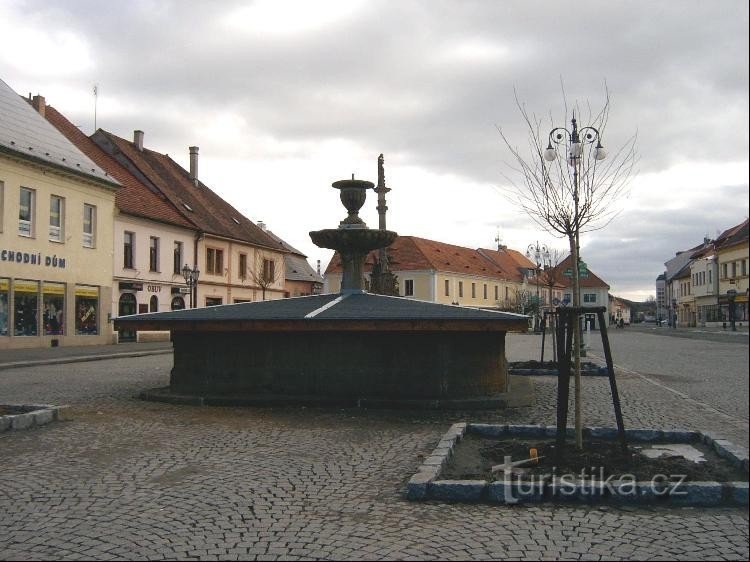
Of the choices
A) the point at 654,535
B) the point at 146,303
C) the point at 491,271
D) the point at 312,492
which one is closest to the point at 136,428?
the point at 312,492

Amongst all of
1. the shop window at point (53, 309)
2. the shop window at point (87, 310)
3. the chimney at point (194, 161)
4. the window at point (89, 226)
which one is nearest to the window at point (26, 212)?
the shop window at point (53, 309)

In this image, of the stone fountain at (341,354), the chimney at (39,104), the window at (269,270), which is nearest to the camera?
the stone fountain at (341,354)

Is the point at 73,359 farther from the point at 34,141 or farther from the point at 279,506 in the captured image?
the point at 279,506

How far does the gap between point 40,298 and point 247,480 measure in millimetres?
25364

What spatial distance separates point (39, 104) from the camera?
35656 millimetres

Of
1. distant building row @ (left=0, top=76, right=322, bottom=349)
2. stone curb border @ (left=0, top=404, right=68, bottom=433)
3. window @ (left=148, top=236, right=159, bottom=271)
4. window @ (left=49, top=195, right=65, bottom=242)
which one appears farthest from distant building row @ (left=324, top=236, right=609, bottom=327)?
stone curb border @ (left=0, top=404, right=68, bottom=433)

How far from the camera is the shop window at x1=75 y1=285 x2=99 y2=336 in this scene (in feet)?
103

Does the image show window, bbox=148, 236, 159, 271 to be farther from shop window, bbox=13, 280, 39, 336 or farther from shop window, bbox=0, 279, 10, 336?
shop window, bbox=0, 279, 10, 336

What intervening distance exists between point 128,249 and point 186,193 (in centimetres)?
1092

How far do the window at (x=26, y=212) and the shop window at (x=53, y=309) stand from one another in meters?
2.37

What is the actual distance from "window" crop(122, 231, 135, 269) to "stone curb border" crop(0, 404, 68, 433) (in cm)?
2682

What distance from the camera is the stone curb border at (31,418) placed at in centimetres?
912

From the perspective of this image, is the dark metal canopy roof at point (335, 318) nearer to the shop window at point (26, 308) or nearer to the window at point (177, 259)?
the shop window at point (26, 308)

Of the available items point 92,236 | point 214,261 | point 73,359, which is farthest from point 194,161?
point 73,359
